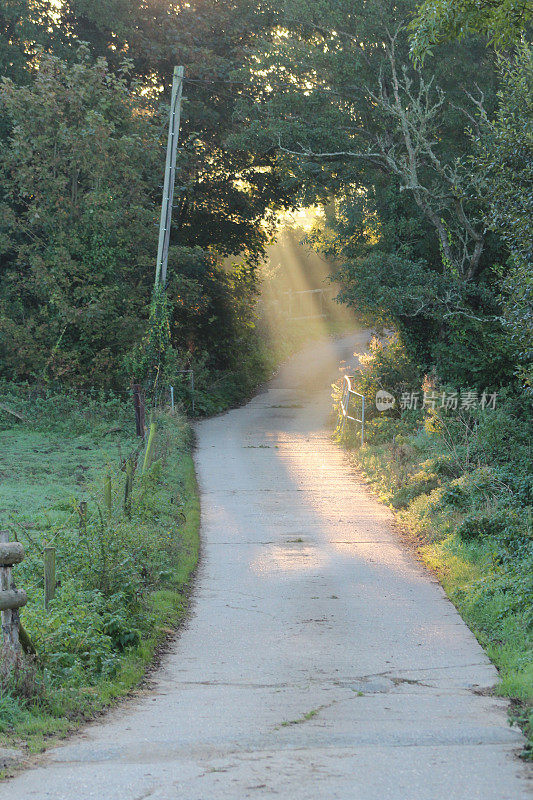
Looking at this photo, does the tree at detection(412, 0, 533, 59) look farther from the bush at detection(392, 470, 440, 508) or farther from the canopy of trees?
the bush at detection(392, 470, 440, 508)

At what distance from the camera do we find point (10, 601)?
596cm

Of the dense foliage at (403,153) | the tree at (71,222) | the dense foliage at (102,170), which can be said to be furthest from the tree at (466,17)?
the tree at (71,222)

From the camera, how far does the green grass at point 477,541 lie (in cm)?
811

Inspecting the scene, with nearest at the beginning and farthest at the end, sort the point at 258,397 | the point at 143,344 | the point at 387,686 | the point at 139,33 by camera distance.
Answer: the point at 387,686 < the point at 143,344 < the point at 139,33 < the point at 258,397

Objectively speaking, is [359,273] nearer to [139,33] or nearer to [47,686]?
[139,33]

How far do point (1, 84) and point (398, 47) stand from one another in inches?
487

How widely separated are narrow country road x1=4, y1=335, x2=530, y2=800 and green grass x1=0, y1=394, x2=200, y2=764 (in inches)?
11.7

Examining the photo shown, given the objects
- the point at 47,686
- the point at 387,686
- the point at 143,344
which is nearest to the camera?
the point at 47,686

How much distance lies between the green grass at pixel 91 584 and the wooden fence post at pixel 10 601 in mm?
164

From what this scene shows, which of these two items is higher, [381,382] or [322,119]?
[322,119]

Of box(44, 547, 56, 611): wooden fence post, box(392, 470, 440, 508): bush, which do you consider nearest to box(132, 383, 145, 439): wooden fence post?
box(392, 470, 440, 508): bush

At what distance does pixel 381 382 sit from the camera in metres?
25.0

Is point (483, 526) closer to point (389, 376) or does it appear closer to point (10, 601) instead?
point (10, 601)

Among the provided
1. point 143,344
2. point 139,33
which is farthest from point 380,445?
point 139,33
